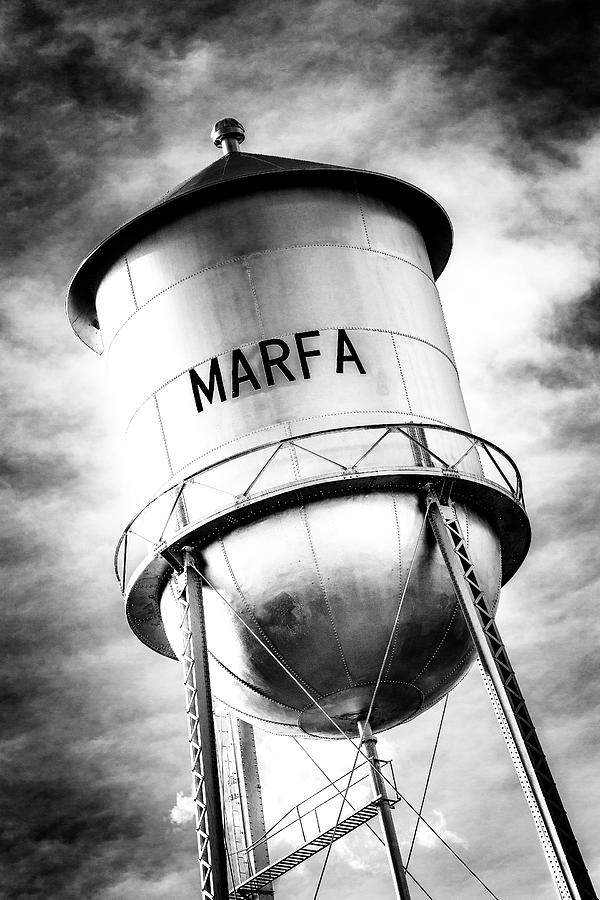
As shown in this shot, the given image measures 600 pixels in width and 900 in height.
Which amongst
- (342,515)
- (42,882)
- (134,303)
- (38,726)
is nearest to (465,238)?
(134,303)

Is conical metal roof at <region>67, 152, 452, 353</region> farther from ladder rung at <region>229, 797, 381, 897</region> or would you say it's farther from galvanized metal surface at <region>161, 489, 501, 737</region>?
ladder rung at <region>229, 797, 381, 897</region>

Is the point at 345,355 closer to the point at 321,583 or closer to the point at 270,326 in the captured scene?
the point at 270,326

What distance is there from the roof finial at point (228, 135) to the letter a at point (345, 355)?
5212 mm

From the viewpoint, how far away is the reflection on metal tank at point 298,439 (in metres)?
14.7

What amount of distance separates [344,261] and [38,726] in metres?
15.1

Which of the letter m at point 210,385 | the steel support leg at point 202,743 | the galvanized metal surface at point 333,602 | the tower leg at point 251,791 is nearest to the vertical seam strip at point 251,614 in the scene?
the galvanized metal surface at point 333,602

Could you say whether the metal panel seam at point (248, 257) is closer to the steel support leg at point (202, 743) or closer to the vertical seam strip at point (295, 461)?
the vertical seam strip at point (295, 461)

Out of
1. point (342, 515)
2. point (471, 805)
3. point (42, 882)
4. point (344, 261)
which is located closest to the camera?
point (342, 515)

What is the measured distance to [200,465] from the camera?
15.3m

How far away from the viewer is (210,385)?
51.1 feet

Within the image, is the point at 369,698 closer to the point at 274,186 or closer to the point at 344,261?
the point at 344,261

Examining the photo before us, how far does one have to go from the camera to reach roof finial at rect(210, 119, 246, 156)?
19203 mm

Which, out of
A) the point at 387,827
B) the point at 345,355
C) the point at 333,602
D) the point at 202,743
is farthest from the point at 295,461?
the point at 387,827

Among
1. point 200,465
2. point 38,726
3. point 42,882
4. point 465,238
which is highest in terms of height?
point 465,238
